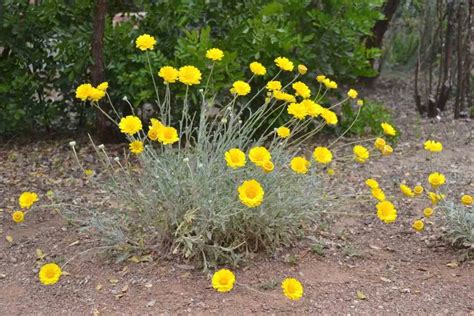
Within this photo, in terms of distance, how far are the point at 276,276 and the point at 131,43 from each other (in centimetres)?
231

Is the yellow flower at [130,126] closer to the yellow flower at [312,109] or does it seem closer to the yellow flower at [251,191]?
the yellow flower at [251,191]

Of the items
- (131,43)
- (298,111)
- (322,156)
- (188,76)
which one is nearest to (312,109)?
(298,111)

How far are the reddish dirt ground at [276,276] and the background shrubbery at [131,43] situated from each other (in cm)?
110

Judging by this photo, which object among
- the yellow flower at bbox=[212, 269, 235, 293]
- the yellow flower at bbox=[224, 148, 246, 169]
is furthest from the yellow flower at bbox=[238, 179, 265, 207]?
the yellow flower at bbox=[212, 269, 235, 293]

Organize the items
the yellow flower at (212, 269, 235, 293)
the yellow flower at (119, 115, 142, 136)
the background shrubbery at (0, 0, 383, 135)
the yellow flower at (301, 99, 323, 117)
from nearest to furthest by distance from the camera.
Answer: the yellow flower at (212, 269, 235, 293)
the yellow flower at (119, 115, 142, 136)
the yellow flower at (301, 99, 323, 117)
the background shrubbery at (0, 0, 383, 135)

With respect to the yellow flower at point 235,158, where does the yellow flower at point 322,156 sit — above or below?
below

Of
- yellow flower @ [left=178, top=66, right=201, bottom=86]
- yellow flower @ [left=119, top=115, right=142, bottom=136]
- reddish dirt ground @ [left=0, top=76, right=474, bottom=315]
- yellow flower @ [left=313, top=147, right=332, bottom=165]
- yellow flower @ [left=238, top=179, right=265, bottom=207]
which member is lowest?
reddish dirt ground @ [left=0, top=76, right=474, bottom=315]

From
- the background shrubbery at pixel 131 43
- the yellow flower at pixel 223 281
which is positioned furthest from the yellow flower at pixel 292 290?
the background shrubbery at pixel 131 43

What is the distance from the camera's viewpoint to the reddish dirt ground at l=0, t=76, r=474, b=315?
2721mm

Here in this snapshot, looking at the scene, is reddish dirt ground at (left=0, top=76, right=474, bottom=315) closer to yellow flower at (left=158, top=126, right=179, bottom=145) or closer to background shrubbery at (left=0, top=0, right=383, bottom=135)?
yellow flower at (left=158, top=126, right=179, bottom=145)

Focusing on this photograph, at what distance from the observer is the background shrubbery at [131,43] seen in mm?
4469

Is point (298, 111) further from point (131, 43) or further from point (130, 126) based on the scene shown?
point (131, 43)

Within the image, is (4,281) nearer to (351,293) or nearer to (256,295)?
(256,295)

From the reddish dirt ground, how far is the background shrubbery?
3.62 feet
